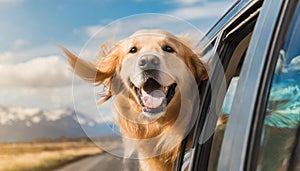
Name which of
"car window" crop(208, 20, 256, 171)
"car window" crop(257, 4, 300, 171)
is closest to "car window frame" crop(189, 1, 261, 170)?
"car window" crop(208, 20, 256, 171)

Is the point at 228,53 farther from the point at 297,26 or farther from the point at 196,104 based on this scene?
the point at 297,26

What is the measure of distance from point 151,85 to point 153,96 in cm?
7

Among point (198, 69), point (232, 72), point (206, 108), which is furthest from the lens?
point (198, 69)

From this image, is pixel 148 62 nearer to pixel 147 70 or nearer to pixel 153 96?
pixel 147 70

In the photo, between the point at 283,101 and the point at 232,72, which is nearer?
the point at 283,101

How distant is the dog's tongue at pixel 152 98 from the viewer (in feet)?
9.41

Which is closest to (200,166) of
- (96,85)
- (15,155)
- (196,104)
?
(196,104)

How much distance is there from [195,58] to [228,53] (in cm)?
51

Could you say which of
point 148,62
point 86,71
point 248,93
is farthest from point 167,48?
point 248,93

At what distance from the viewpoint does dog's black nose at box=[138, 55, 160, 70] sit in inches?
112

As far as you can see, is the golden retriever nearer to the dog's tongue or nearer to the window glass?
the dog's tongue

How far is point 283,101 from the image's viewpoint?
1341mm

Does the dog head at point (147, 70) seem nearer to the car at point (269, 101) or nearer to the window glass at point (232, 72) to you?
the window glass at point (232, 72)

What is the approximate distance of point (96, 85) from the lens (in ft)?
9.99
